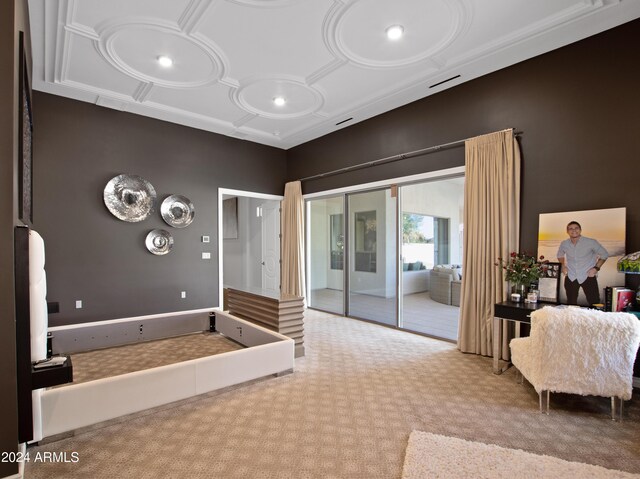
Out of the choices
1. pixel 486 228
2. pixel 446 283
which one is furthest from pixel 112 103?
pixel 446 283

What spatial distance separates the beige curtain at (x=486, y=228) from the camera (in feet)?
12.4

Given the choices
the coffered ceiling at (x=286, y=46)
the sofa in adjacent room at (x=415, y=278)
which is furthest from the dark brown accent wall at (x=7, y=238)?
the sofa in adjacent room at (x=415, y=278)

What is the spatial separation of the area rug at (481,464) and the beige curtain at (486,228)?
183 centimetres

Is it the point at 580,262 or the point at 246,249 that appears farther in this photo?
the point at 246,249

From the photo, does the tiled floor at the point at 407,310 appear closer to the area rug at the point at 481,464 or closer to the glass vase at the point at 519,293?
the glass vase at the point at 519,293

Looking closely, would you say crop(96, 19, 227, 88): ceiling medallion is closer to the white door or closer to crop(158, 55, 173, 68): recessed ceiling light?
crop(158, 55, 173, 68): recessed ceiling light

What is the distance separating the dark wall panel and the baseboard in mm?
3971

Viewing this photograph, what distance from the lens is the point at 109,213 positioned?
5.06m

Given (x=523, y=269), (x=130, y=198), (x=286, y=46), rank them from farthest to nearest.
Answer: (x=130, y=198)
(x=286, y=46)
(x=523, y=269)

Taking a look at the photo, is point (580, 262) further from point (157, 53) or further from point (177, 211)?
point (177, 211)

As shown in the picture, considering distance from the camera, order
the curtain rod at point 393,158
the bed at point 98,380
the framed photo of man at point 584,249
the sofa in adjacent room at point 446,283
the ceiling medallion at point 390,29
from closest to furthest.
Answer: the bed at point 98,380 < the ceiling medallion at point 390,29 < the framed photo of man at point 584,249 < the curtain rod at point 393,158 < the sofa in adjacent room at point 446,283

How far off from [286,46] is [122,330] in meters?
3.87

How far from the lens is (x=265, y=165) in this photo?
22.9 ft

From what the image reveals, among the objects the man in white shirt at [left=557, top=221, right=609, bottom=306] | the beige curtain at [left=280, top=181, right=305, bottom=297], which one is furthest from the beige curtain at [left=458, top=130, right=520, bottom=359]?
the beige curtain at [left=280, top=181, right=305, bottom=297]
